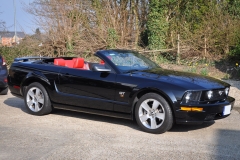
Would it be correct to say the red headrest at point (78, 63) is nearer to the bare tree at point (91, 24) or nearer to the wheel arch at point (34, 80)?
the wheel arch at point (34, 80)

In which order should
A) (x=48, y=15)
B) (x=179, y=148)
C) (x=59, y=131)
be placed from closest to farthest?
(x=179, y=148) < (x=59, y=131) < (x=48, y=15)

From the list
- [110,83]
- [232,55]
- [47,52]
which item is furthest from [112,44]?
[110,83]

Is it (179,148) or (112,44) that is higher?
(112,44)

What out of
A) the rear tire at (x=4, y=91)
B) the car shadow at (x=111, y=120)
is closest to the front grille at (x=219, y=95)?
the car shadow at (x=111, y=120)

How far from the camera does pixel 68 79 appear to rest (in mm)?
7359

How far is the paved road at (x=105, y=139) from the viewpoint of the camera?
5352mm

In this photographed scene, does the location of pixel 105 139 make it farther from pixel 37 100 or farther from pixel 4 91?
pixel 4 91

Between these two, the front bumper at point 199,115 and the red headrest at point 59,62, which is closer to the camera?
the front bumper at point 199,115

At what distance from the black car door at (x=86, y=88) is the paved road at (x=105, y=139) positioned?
1.36 ft

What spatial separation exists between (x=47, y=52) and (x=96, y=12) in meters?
3.07

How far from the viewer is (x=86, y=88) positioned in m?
7.10

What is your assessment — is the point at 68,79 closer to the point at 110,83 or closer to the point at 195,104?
the point at 110,83

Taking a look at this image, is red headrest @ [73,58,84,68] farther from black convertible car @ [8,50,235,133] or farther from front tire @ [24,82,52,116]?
front tire @ [24,82,52,116]

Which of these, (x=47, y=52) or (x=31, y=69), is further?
(x=47, y=52)
